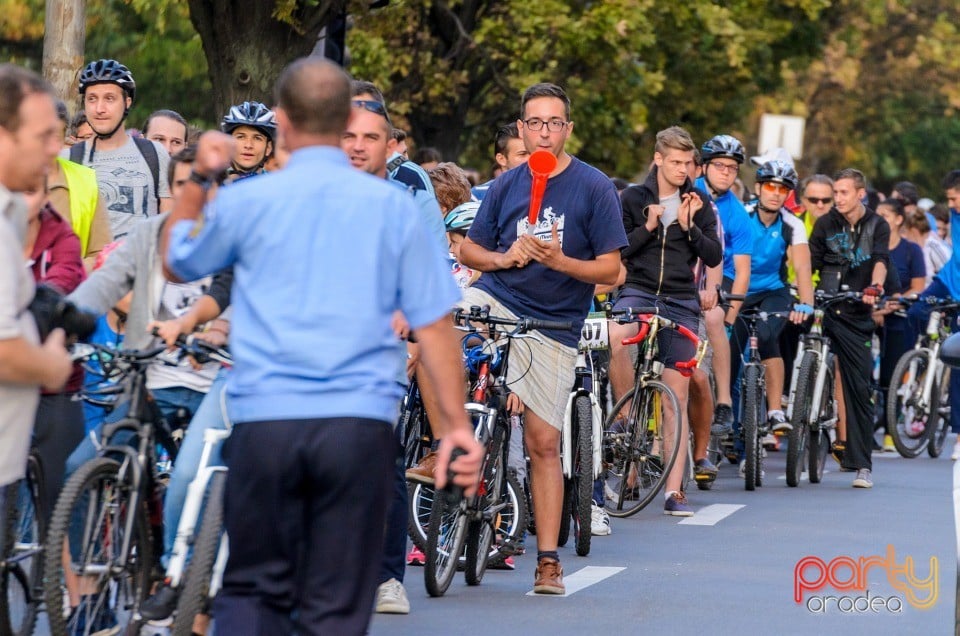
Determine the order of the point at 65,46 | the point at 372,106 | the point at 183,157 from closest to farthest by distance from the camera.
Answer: the point at 183,157, the point at 372,106, the point at 65,46

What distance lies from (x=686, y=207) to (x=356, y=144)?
4492 millimetres

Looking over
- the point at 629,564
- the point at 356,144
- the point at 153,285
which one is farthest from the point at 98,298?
the point at 629,564

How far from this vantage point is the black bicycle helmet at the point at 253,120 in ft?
28.6

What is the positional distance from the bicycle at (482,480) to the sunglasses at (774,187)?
5.58m

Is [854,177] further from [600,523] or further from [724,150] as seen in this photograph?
[600,523]

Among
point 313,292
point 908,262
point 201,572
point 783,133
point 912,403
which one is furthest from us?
point 783,133

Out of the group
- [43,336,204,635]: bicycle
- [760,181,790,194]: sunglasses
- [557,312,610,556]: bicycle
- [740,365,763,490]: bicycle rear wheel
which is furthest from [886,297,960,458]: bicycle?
[43,336,204,635]: bicycle

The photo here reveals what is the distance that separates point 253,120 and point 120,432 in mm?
2581

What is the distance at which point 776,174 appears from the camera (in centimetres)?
1402

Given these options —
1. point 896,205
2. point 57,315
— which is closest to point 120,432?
point 57,315

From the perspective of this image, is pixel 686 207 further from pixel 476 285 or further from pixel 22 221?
pixel 22 221

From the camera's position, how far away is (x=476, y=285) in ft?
29.2

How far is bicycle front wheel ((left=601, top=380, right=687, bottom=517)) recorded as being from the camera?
37.5 ft

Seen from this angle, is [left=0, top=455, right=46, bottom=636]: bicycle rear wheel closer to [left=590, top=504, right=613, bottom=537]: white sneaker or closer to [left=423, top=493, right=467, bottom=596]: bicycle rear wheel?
[left=423, top=493, right=467, bottom=596]: bicycle rear wheel
